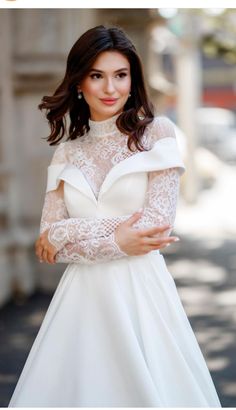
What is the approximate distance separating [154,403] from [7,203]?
5.09 m

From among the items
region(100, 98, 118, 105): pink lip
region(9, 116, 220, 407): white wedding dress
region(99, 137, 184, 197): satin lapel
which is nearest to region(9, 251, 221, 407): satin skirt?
region(9, 116, 220, 407): white wedding dress

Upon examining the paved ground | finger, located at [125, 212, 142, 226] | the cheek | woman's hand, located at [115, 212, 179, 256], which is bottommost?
the paved ground

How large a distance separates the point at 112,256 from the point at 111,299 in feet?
0.54

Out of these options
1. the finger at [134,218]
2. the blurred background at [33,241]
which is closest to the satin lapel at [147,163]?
the finger at [134,218]

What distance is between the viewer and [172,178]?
3170 mm

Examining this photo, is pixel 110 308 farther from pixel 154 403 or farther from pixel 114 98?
pixel 114 98

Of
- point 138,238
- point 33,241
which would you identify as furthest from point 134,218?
point 33,241

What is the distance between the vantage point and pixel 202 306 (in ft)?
24.7

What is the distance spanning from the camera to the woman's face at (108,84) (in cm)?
313

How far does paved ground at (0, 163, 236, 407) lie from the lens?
5.55m

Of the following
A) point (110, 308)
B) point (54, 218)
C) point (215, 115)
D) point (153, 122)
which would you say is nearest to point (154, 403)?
point (110, 308)

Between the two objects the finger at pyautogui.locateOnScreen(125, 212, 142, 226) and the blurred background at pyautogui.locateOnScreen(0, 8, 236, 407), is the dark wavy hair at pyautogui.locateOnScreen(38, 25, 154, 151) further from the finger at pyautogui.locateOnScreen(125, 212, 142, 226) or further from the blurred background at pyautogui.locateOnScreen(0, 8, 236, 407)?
the blurred background at pyautogui.locateOnScreen(0, 8, 236, 407)

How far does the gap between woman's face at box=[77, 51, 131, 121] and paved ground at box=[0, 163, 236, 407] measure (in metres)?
2.13

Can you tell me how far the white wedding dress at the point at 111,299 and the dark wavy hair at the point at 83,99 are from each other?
0.06m
